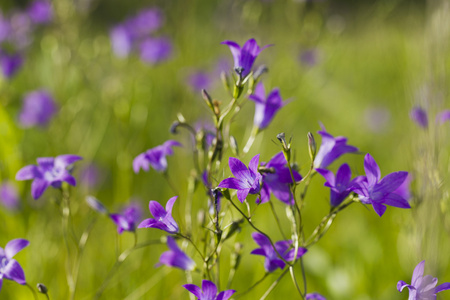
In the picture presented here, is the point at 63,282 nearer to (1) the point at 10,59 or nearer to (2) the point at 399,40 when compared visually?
(1) the point at 10,59

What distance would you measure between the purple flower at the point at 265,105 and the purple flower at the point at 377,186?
0.39 m

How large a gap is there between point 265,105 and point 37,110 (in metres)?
1.75

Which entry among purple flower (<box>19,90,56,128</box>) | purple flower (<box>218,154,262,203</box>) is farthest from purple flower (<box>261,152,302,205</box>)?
purple flower (<box>19,90,56,128</box>)

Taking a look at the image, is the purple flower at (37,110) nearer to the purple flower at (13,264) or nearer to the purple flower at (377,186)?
the purple flower at (13,264)

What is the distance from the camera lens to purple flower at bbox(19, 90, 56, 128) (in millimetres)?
2623

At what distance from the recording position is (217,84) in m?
4.11

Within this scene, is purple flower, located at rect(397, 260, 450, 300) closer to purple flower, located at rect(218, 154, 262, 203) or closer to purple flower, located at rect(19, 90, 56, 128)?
purple flower, located at rect(218, 154, 262, 203)

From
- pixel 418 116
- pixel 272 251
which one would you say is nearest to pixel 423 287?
pixel 272 251

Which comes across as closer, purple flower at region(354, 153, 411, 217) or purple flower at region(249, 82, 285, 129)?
purple flower at region(354, 153, 411, 217)

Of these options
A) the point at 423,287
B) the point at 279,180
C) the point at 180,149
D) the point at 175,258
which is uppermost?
the point at 279,180

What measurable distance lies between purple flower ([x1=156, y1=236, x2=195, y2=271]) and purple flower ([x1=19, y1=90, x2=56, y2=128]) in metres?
1.73

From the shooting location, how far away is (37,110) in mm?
2650

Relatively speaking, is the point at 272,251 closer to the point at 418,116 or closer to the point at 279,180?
the point at 279,180

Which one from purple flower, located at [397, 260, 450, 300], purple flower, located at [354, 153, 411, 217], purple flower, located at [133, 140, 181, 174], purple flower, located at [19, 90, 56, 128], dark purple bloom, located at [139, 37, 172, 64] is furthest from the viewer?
dark purple bloom, located at [139, 37, 172, 64]
